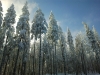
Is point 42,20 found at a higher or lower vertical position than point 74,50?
higher

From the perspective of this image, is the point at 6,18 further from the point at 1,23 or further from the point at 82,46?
the point at 82,46

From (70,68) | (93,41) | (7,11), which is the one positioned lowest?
(70,68)

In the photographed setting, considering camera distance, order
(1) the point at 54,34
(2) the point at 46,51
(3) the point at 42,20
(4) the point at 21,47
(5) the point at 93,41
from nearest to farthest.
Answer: (4) the point at 21,47 → (3) the point at 42,20 → (1) the point at 54,34 → (5) the point at 93,41 → (2) the point at 46,51

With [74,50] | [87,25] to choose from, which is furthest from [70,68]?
[87,25]

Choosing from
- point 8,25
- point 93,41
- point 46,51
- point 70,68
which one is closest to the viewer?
point 8,25

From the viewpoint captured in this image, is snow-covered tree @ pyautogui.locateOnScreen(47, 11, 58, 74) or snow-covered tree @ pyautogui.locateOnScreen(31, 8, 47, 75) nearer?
snow-covered tree @ pyautogui.locateOnScreen(31, 8, 47, 75)

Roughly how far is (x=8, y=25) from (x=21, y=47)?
686 cm

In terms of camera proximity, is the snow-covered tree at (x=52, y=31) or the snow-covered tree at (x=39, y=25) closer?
the snow-covered tree at (x=39, y=25)

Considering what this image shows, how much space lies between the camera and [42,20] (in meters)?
28.9

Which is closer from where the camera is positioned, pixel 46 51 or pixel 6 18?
pixel 6 18

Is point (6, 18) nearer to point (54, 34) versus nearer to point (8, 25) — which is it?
point (8, 25)

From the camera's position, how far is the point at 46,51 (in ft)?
161

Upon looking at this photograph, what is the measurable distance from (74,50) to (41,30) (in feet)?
87.3

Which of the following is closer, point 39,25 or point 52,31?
point 39,25
